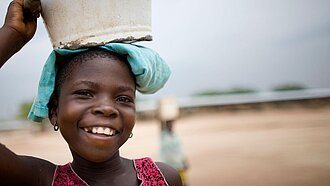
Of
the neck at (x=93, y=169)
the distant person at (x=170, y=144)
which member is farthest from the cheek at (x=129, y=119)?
the distant person at (x=170, y=144)

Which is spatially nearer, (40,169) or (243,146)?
(40,169)

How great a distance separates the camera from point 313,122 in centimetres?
1161

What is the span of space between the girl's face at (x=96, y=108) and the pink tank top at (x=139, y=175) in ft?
0.42

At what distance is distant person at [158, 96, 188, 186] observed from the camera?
546cm

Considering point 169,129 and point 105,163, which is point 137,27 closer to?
point 105,163

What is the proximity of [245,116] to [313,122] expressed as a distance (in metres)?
1.97

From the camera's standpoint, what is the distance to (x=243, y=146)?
9.63m

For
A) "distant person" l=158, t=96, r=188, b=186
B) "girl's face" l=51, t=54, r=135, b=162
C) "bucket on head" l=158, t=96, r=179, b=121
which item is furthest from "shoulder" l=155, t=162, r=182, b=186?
"bucket on head" l=158, t=96, r=179, b=121

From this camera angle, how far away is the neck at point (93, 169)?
70.7 inches

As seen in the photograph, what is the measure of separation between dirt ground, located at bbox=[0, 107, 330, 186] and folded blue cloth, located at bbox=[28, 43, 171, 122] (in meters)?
5.03

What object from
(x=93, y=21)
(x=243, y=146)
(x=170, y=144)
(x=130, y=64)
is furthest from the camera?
(x=243, y=146)

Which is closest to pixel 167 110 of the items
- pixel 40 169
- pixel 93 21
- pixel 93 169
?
pixel 93 169

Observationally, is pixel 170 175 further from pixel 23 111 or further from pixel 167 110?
pixel 23 111

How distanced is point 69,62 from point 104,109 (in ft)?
0.78
